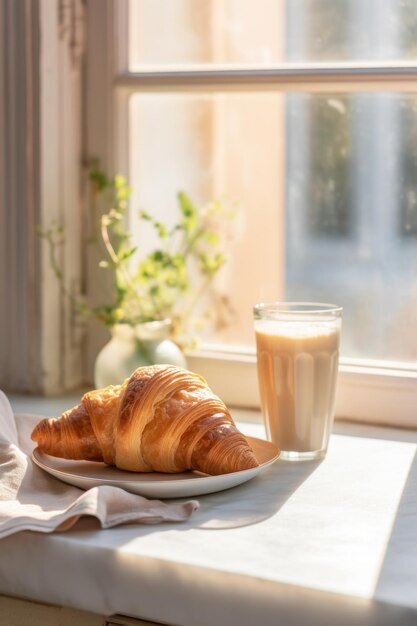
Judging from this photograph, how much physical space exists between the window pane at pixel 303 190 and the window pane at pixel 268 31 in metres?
0.06

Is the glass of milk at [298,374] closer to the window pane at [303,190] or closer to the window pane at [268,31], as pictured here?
the window pane at [303,190]

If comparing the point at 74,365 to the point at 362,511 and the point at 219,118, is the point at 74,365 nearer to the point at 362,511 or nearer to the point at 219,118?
the point at 219,118

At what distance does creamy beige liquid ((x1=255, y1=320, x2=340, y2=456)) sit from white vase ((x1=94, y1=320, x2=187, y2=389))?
0.81 ft

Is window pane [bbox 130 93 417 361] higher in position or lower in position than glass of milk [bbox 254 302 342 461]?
higher

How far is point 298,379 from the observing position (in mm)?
1076

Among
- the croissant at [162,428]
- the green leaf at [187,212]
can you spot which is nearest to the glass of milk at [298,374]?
the croissant at [162,428]

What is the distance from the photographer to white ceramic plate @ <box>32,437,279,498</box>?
92cm

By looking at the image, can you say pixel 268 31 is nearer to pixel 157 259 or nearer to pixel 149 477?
pixel 157 259

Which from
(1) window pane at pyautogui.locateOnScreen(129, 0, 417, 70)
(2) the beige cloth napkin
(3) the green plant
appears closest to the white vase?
(3) the green plant

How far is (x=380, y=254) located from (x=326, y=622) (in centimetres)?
74

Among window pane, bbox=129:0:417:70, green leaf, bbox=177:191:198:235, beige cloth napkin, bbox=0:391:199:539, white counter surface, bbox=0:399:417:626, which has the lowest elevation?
white counter surface, bbox=0:399:417:626

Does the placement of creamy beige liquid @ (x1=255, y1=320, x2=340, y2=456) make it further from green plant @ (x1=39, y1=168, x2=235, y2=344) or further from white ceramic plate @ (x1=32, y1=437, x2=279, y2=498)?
green plant @ (x1=39, y1=168, x2=235, y2=344)

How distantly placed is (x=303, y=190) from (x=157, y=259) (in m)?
0.23

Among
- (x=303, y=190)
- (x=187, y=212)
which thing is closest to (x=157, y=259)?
(x=187, y=212)
